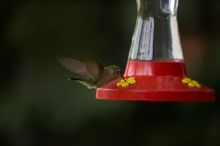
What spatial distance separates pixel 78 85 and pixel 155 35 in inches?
164

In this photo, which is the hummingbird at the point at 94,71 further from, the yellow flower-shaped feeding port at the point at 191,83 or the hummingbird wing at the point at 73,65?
the yellow flower-shaped feeding port at the point at 191,83

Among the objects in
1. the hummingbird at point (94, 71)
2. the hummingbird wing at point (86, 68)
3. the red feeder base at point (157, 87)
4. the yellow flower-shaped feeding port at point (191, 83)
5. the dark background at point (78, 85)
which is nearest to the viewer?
the red feeder base at point (157, 87)

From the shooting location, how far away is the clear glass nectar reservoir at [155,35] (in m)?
3.81

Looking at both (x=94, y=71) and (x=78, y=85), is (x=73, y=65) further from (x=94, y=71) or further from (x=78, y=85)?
(x=78, y=85)

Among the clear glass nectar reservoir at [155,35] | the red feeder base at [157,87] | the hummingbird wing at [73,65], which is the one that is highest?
the clear glass nectar reservoir at [155,35]

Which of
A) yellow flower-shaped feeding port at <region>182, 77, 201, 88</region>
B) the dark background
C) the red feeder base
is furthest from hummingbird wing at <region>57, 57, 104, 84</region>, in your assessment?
the dark background

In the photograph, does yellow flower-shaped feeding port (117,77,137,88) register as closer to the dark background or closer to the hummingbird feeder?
the hummingbird feeder

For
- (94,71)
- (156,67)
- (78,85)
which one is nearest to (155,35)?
(156,67)

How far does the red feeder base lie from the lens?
3292 millimetres

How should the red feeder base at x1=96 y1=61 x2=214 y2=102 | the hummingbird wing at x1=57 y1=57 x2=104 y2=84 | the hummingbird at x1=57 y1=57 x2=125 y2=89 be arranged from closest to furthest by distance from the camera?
the red feeder base at x1=96 y1=61 x2=214 y2=102
the hummingbird wing at x1=57 y1=57 x2=104 y2=84
the hummingbird at x1=57 y1=57 x2=125 y2=89

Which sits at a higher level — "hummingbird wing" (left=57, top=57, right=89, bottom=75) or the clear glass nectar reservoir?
the clear glass nectar reservoir

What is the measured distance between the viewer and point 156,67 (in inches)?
145

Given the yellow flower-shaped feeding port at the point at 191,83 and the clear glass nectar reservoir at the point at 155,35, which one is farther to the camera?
the clear glass nectar reservoir at the point at 155,35

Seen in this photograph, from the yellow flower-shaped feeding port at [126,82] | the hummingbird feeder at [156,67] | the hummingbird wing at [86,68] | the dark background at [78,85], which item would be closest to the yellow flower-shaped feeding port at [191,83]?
the hummingbird feeder at [156,67]
